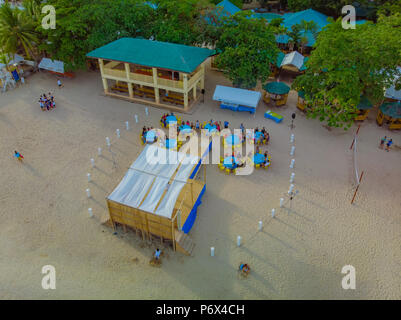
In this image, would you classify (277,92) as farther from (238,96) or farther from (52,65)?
(52,65)

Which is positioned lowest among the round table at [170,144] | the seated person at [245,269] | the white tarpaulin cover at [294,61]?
the seated person at [245,269]

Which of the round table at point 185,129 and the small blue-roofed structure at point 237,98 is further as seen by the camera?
the small blue-roofed structure at point 237,98

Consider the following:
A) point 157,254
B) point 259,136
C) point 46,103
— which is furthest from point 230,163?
point 46,103

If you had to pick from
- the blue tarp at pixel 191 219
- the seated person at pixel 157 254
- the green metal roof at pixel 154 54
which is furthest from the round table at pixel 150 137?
the seated person at pixel 157 254

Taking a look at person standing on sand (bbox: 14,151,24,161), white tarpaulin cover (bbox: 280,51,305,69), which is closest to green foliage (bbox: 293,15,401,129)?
white tarpaulin cover (bbox: 280,51,305,69)

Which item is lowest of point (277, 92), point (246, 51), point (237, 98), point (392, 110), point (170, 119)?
point (170, 119)

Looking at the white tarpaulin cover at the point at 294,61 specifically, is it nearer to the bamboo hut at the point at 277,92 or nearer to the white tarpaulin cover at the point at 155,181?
the bamboo hut at the point at 277,92

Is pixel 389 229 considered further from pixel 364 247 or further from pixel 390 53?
pixel 390 53
